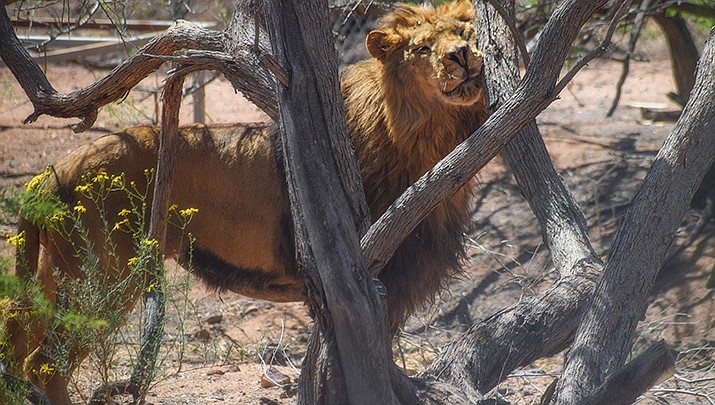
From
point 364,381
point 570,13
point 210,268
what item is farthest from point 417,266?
point 570,13

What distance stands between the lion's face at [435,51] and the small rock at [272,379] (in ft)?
6.18

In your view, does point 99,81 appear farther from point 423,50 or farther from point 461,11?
point 461,11

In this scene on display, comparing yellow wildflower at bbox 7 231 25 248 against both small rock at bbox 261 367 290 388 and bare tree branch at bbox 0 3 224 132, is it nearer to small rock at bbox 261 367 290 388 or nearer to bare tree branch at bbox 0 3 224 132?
bare tree branch at bbox 0 3 224 132

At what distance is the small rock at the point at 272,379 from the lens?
5.02m

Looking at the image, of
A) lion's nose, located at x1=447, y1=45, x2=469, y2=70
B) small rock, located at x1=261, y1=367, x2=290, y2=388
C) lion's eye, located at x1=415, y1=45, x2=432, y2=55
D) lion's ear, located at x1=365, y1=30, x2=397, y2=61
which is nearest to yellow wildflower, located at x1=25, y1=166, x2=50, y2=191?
small rock, located at x1=261, y1=367, x2=290, y2=388

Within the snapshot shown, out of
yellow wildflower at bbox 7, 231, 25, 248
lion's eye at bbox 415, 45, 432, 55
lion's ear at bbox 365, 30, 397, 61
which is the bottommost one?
yellow wildflower at bbox 7, 231, 25, 248

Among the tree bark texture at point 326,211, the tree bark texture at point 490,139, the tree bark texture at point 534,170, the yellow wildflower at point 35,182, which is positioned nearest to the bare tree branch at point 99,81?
the yellow wildflower at point 35,182

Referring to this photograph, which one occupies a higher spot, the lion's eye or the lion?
the lion's eye

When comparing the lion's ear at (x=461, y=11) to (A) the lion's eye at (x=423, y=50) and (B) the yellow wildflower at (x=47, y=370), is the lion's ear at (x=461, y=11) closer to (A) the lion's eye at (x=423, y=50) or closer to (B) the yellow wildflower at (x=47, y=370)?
(A) the lion's eye at (x=423, y=50)

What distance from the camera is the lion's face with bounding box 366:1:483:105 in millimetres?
4434

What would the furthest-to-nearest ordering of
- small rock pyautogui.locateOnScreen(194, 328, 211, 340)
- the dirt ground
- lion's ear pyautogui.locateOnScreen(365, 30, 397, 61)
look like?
small rock pyautogui.locateOnScreen(194, 328, 211, 340) < the dirt ground < lion's ear pyautogui.locateOnScreen(365, 30, 397, 61)

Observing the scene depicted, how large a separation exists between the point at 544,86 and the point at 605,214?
3.88 metres

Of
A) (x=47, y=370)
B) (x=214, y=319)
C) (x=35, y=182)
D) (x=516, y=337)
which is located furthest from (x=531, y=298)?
(x=214, y=319)

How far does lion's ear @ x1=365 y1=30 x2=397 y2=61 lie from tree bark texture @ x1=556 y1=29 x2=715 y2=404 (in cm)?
161
